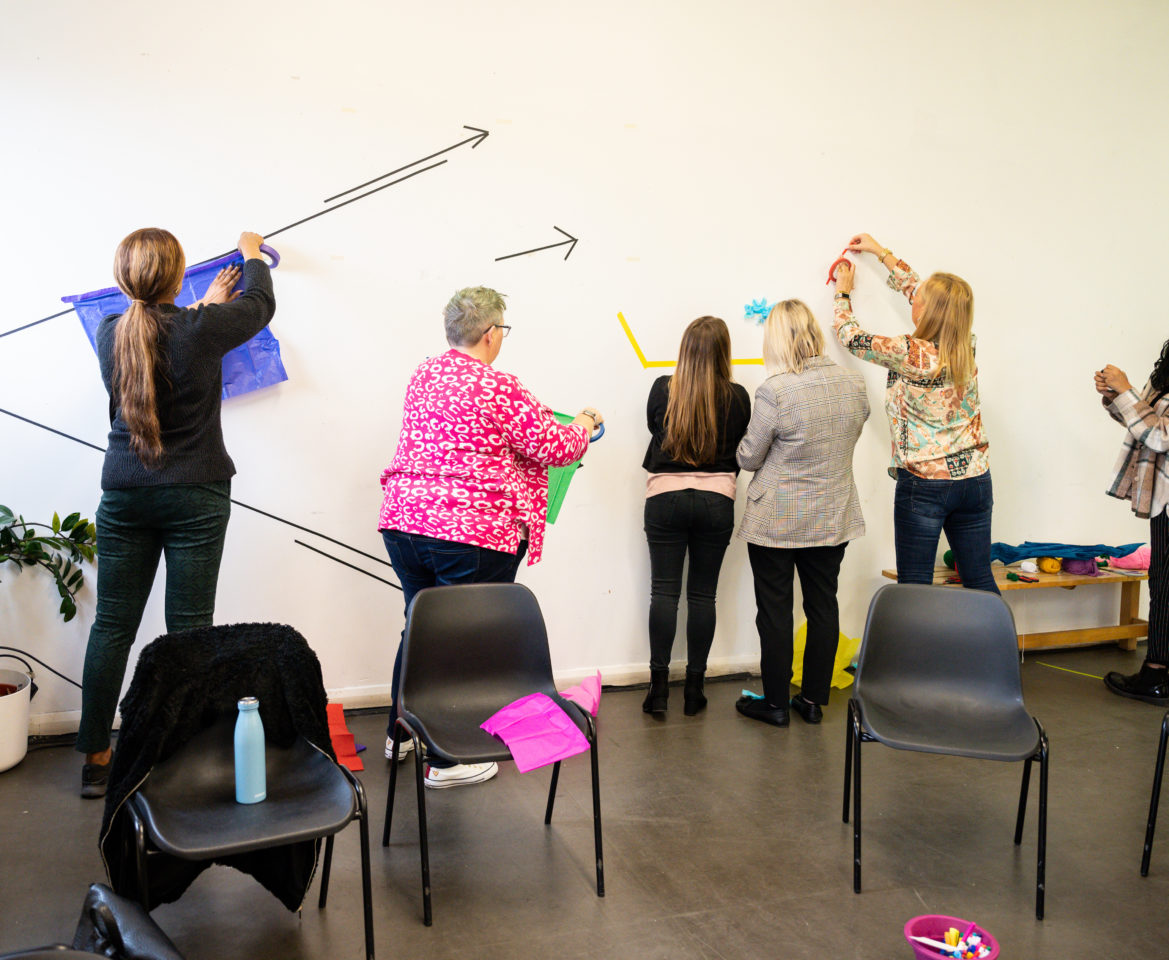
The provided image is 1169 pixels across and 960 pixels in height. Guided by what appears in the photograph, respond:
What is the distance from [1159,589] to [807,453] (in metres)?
1.65

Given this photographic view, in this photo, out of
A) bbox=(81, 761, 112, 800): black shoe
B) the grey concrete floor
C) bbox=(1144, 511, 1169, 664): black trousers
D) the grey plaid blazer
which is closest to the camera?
the grey concrete floor

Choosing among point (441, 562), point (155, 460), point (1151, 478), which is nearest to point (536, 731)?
point (441, 562)

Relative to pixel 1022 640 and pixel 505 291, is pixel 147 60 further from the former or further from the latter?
pixel 1022 640

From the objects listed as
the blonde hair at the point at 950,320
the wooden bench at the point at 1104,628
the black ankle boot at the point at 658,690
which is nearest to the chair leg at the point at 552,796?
the black ankle boot at the point at 658,690

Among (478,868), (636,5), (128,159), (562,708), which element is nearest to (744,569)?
(562,708)

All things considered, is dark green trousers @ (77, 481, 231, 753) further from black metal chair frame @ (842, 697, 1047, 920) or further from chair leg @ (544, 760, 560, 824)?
black metal chair frame @ (842, 697, 1047, 920)

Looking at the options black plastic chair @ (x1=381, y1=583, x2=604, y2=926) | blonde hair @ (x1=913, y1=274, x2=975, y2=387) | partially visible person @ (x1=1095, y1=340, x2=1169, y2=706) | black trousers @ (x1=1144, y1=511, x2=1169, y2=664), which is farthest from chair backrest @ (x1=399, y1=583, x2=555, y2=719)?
black trousers @ (x1=1144, y1=511, x2=1169, y2=664)

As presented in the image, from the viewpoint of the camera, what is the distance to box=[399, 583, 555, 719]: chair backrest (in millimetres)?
2441

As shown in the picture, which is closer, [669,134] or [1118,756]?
[1118,756]

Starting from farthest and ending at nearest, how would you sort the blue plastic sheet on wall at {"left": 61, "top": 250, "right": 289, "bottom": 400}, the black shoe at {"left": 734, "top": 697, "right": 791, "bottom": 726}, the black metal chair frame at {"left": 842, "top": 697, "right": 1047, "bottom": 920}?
the black shoe at {"left": 734, "top": 697, "right": 791, "bottom": 726}
the blue plastic sheet on wall at {"left": 61, "top": 250, "right": 289, "bottom": 400}
the black metal chair frame at {"left": 842, "top": 697, "right": 1047, "bottom": 920}

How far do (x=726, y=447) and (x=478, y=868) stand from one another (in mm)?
1680

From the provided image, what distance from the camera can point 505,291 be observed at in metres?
3.52

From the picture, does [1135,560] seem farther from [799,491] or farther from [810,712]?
[799,491]

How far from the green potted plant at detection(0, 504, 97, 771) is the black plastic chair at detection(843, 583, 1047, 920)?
241 cm
